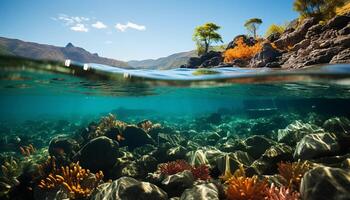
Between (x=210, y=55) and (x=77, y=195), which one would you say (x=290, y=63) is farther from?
(x=77, y=195)

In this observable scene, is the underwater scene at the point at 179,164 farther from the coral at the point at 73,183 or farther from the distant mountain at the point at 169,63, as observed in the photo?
the distant mountain at the point at 169,63

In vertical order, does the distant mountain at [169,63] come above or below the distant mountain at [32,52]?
above

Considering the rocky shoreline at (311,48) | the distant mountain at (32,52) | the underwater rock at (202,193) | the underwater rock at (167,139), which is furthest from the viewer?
the underwater rock at (167,139)

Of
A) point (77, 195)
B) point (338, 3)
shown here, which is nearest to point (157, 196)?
point (77, 195)

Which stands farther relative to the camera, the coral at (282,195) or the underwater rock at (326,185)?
the coral at (282,195)

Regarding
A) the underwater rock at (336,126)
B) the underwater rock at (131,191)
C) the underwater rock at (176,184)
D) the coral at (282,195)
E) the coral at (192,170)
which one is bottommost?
the coral at (192,170)

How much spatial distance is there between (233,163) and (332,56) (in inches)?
316

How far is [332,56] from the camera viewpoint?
1258 cm

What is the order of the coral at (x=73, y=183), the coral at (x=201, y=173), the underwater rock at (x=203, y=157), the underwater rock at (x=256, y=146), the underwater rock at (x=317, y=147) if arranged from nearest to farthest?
the coral at (x=73, y=183) < the underwater rock at (x=317, y=147) < the coral at (x=201, y=173) < the underwater rock at (x=203, y=157) < the underwater rock at (x=256, y=146)

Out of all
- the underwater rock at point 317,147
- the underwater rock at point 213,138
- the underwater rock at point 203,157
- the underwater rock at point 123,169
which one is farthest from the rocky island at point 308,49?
the underwater rock at point 123,169

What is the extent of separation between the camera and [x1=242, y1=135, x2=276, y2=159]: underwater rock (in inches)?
436

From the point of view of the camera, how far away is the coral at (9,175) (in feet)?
30.8

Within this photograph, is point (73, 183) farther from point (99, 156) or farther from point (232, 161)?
point (232, 161)

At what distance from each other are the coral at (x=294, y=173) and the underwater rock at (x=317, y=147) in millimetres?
985
